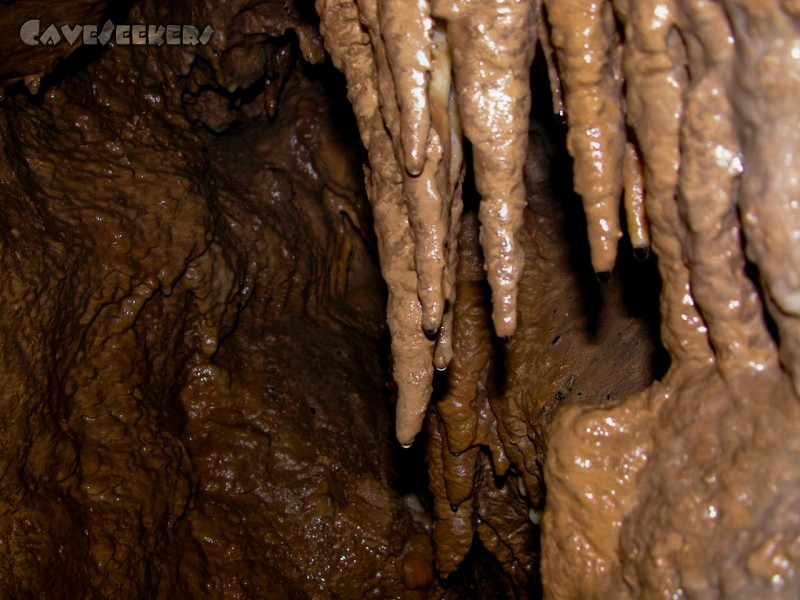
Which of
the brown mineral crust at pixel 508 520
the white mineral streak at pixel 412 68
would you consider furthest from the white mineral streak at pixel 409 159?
the brown mineral crust at pixel 508 520

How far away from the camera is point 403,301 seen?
93.9 inches

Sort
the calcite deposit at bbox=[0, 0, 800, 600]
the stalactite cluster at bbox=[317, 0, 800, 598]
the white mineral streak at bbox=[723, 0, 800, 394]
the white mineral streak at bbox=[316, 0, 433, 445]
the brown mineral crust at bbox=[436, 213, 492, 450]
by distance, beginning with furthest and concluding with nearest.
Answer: the brown mineral crust at bbox=[436, 213, 492, 450], the white mineral streak at bbox=[316, 0, 433, 445], the calcite deposit at bbox=[0, 0, 800, 600], the stalactite cluster at bbox=[317, 0, 800, 598], the white mineral streak at bbox=[723, 0, 800, 394]

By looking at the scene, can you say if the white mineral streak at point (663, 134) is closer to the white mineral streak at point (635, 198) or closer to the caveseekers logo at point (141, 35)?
the white mineral streak at point (635, 198)

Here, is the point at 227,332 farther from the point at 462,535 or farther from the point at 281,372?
the point at 462,535

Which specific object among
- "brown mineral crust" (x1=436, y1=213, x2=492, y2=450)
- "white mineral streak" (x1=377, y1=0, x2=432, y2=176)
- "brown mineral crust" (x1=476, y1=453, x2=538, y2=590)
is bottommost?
"brown mineral crust" (x1=476, y1=453, x2=538, y2=590)

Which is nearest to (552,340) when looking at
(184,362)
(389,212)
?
(389,212)

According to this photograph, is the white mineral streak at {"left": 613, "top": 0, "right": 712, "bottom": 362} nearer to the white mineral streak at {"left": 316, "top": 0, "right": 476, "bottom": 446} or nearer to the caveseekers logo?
the white mineral streak at {"left": 316, "top": 0, "right": 476, "bottom": 446}

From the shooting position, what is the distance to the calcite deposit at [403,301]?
175 cm

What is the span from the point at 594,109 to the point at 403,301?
0.82 m

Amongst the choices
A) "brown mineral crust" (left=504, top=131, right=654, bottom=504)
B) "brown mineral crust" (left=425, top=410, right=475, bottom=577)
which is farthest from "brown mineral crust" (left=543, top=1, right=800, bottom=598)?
"brown mineral crust" (left=425, top=410, right=475, bottom=577)

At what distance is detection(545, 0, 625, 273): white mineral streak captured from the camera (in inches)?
75.3

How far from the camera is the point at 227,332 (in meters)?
4.33

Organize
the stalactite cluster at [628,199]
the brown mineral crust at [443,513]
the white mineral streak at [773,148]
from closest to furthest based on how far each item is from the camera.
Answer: the white mineral streak at [773,148] → the stalactite cluster at [628,199] → the brown mineral crust at [443,513]

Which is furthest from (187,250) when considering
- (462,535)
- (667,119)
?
(667,119)
